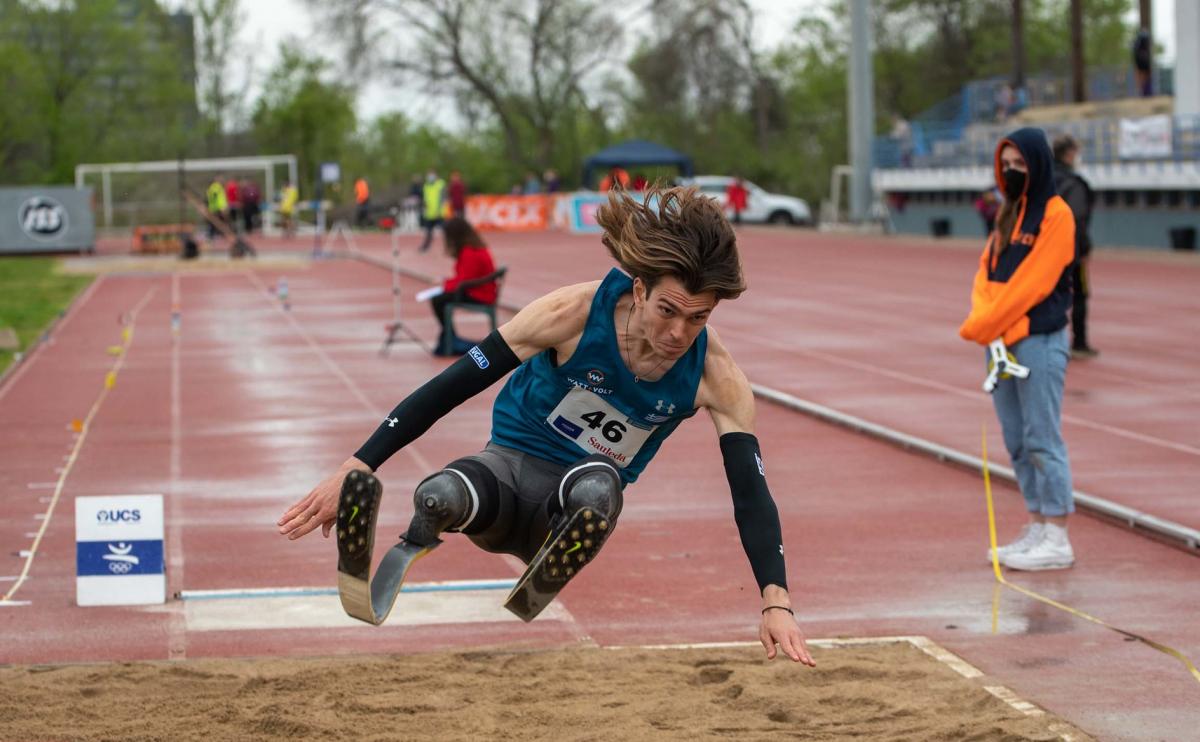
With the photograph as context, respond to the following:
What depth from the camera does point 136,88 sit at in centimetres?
6638

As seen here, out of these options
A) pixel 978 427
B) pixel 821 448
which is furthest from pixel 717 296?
pixel 978 427

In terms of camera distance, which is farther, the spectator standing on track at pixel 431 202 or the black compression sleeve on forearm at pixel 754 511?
the spectator standing on track at pixel 431 202

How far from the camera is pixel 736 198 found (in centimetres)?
Result: 4909

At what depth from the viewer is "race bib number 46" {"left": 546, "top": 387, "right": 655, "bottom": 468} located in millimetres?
5035

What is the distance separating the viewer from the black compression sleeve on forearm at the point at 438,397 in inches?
182

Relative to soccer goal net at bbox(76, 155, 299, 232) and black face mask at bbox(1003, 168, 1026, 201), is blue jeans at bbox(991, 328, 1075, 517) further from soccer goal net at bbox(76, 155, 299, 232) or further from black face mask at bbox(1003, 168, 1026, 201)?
soccer goal net at bbox(76, 155, 299, 232)

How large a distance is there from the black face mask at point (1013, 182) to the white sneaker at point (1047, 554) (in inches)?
62.9

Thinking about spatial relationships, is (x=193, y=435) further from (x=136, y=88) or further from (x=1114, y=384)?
(x=136, y=88)

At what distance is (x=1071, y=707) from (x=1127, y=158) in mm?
29862

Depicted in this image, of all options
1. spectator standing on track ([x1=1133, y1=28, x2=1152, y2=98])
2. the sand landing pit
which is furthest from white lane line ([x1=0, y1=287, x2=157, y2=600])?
spectator standing on track ([x1=1133, y1=28, x2=1152, y2=98])

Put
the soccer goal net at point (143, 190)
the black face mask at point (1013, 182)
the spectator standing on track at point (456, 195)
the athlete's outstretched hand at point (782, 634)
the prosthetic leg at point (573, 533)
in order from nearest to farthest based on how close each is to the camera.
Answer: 1. the athlete's outstretched hand at point (782, 634)
2. the prosthetic leg at point (573, 533)
3. the black face mask at point (1013, 182)
4. the spectator standing on track at point (456, 195)
5. the soccer goal net at point (143, 190)

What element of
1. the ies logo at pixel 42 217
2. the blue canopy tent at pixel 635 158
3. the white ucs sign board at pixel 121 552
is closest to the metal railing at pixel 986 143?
the blue canopy tent at pixel 635 158

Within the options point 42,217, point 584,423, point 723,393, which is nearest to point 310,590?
point 584,423

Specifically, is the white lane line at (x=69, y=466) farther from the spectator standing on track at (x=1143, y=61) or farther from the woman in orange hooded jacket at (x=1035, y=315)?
the spectator standing on track at (x=1143, y=61)
